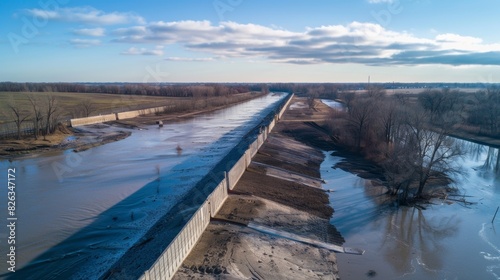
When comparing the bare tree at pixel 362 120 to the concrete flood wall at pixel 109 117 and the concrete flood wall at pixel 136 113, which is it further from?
the concrete flood wall at pixel 136 113

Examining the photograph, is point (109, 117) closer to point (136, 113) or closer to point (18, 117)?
point (136, 113)

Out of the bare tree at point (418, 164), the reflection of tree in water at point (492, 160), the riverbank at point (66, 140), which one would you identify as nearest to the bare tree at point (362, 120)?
the reflection of tree in water at point (492, 160)

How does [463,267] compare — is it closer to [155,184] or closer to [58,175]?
[155,184]

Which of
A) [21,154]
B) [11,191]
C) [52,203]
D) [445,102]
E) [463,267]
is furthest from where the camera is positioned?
[445,102]

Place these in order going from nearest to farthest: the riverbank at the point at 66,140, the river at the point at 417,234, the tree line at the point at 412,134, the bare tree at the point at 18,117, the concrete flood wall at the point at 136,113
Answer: the river at the point at 417,234 < the tree line at the point at 412,134 < the riverbank at the point at 66,140 < the bare tree at the point at 18,117 < the concrete flood wall at the point at 136,113

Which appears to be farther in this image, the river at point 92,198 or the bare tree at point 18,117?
the bare tree at point 18,117

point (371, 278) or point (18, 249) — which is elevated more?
point (18, 249)

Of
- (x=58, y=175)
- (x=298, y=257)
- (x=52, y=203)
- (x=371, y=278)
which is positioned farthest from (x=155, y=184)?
(x=371, y=278)
